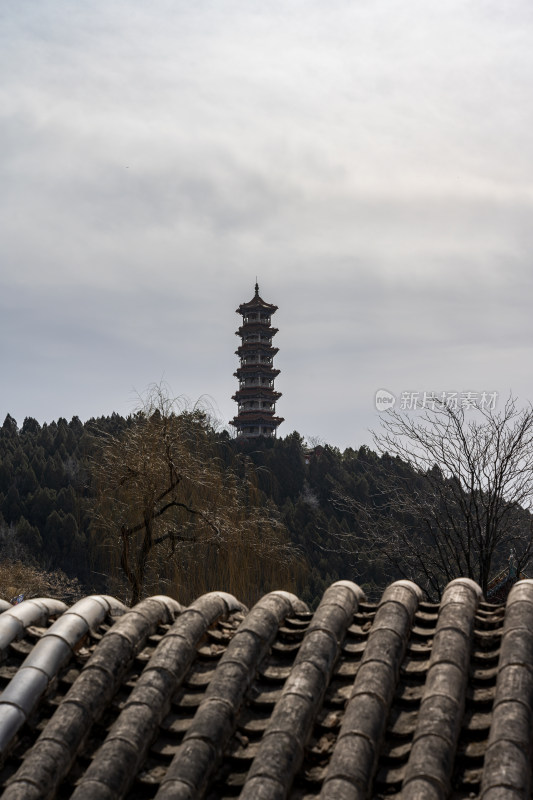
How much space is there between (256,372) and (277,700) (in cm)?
6096

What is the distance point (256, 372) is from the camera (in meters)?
64.1

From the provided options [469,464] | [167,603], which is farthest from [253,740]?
[469,464]

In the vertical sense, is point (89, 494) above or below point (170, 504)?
above

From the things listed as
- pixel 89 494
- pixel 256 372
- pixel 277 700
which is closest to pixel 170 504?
pixel 277 700

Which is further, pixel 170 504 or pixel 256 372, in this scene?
pixel 256 372

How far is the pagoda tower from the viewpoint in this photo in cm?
6378

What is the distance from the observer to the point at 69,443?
4944 cm

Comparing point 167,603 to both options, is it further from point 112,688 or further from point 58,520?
point 58,520

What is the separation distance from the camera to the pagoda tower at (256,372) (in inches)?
2511

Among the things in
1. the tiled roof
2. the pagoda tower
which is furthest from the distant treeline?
the tiled roof

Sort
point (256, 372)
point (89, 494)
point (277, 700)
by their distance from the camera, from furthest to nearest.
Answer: point (256, 372) → point (89, 494) → point (277, 700)

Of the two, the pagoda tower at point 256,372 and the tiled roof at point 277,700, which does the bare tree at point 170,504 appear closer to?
the tiled roof at point 277,700

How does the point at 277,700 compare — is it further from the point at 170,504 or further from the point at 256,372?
the point at 256,372

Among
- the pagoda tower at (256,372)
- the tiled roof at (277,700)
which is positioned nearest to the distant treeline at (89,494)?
the pagoda tower at (256,372)
